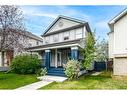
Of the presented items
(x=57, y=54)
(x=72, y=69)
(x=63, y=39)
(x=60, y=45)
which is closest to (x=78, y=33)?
(x=63, y=39)

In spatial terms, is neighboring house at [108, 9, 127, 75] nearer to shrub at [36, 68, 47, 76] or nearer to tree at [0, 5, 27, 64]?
shrub at [36, 68, 47, 76]

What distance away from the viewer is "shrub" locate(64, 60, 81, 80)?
1249 centimetres

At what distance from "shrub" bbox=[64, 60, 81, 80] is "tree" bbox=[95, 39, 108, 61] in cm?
160

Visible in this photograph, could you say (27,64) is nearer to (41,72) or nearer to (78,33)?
(41,72)

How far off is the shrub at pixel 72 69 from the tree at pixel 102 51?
1.60m

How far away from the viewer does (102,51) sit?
1520 cm

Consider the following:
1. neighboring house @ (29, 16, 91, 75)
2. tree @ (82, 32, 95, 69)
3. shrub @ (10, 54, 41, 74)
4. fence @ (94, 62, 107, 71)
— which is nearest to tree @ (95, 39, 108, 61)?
fence @ (94, 62, 107, 71)

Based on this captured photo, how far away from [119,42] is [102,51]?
2772 millimetres

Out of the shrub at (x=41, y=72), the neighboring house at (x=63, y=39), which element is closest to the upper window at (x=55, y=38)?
the neighboring house at (x=63, y=39)

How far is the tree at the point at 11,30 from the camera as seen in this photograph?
39.4 ft

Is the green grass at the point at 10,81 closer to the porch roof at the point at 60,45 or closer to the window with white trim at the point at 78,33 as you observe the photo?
the porch roof at the point at 60,45
